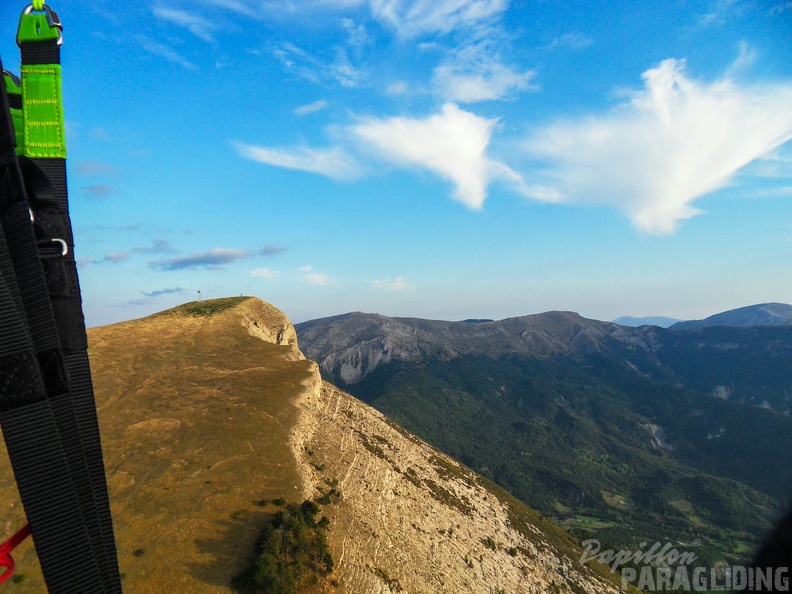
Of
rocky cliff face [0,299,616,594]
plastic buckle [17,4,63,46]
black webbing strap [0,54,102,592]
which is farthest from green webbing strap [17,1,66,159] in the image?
rocky cliff face [0,299,616,594]

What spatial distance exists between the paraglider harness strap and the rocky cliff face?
35.4 meters

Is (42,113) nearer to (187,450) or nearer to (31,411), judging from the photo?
(31,411)

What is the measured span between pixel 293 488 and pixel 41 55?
4663cm

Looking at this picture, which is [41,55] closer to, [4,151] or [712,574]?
[4,151]

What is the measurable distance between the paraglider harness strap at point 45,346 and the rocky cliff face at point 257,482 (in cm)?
3540

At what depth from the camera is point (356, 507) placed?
49.1 m

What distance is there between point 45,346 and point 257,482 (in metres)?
45.9

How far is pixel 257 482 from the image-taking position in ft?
144

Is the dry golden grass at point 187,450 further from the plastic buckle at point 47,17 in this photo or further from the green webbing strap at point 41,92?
the plastic buckle at point 47,17

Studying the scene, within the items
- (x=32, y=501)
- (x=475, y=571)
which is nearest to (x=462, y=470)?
(x=475, y=571)

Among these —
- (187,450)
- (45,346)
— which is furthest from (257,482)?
(45,346)

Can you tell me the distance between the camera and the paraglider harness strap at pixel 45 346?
12.3 feet

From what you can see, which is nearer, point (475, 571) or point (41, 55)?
point (41, 55)

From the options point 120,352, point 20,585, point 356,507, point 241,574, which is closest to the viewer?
point 20,585
